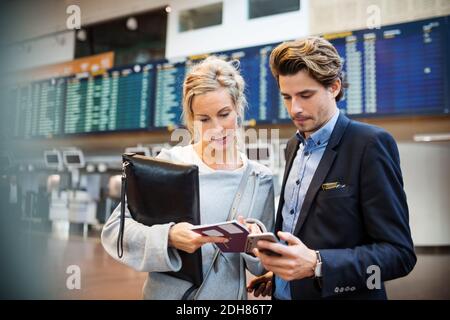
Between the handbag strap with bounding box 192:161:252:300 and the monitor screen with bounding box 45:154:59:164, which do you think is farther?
the monitor screen with bounding box 45:154:59:164

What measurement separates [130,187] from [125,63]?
6.10 ft

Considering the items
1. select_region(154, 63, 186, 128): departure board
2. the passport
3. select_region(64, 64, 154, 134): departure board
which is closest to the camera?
the passport

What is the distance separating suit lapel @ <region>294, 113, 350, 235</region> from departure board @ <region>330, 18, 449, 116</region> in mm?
1052

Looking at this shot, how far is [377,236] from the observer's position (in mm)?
805

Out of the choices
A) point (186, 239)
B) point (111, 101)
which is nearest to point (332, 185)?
point (186, 239)

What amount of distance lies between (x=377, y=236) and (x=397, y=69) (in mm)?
1271

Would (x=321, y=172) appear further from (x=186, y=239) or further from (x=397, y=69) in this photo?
(x=397, y=69)

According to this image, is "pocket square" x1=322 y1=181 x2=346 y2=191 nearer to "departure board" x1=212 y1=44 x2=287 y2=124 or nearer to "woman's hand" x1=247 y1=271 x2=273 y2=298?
"woman's hand" x1=247 y1=271 x2=273 y2=298

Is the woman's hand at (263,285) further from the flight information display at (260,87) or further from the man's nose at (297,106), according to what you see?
the flight information display at (260,87)

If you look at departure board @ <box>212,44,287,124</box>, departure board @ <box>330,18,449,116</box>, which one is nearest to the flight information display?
departure board @ <box>212,44,287,124</box>

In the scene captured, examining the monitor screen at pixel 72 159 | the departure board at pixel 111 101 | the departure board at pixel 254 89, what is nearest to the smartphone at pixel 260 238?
the departure board at pixel 254 89

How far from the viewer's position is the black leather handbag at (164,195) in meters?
0.87

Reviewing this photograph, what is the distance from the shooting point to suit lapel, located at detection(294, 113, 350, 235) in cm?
88

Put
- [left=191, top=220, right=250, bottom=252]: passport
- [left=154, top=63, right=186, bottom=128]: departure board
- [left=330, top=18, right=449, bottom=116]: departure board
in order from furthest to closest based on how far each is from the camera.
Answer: [left=154, top=63, right=186, bottom=128]: departure board
[left=330, top=18, right=449, bottom=116]: departure board
[left=191, top=220, right=250, bottom=252]: passport
